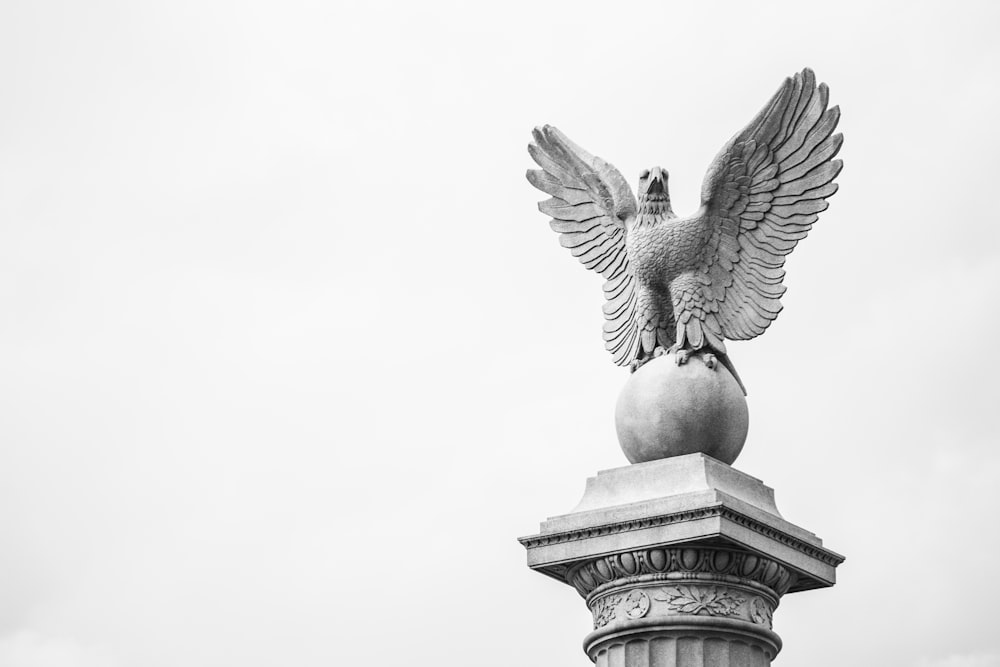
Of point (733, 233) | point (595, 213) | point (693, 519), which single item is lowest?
point (693, 519)

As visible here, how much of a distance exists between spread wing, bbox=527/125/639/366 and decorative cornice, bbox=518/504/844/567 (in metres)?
2.14

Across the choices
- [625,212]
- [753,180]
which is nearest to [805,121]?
[753,180]

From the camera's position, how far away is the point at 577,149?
18.6 m

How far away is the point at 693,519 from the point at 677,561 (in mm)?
406

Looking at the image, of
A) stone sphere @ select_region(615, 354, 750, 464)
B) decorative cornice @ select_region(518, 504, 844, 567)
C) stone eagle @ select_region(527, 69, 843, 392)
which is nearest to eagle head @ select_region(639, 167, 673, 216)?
stone eagle @ select_region(527, 69, 843, 392)

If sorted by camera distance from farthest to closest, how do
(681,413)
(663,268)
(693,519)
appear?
(663,268) < (681,413) < (693,519)

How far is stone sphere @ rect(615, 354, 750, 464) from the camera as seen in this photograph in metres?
16.2

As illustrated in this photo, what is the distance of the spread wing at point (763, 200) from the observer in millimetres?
17094

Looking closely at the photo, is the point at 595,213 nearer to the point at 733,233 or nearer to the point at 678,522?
the point at 733,233

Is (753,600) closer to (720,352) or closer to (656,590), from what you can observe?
(656,590)

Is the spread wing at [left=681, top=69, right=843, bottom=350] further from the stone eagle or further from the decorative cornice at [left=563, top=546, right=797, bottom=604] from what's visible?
the decorative cornice at [left=563, top=546, right=797, bottom=604]

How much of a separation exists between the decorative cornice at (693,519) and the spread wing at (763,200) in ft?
Result: 6.71

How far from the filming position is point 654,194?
17422mm

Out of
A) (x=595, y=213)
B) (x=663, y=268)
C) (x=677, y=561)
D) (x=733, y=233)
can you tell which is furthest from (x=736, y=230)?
(x=677, y=561)
